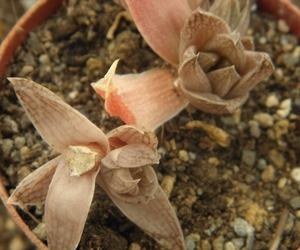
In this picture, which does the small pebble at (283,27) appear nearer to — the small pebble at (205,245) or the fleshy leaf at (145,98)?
the fleshy leaf at (145,98)

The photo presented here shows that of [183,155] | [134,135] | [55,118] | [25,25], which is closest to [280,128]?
[183,155]

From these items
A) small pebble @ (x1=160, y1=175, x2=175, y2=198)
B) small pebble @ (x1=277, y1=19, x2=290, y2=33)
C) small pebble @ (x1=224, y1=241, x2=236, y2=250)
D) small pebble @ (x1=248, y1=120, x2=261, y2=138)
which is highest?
small pebble @ (x1=277, y1=19, x2=290, y2=33)

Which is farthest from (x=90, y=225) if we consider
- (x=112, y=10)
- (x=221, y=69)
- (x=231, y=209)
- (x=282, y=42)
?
(x=282, y=42)

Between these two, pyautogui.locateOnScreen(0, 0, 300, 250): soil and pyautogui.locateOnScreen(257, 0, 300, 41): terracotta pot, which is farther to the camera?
pyautogui.locateOnScreen(257, 0, 300, 41): terracotta pot

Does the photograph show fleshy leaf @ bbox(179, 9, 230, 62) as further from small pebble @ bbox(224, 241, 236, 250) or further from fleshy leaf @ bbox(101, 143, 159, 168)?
small pebble @ bbox(224, 241, 236, 250)

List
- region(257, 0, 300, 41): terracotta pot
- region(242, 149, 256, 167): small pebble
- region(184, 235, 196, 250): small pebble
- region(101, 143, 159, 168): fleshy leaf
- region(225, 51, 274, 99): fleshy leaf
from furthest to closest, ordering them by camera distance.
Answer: region(257, 0, 300, 41): terracotta pot, region(242, 149, 256, 167): small pebble, region(184, 235, 196, 250): small pebble, region(225, 51, 274, 99): fleshy leaf, region(101, 143, 159, 168): fleshy leaf

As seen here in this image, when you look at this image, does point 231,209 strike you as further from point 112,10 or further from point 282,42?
point 112,10

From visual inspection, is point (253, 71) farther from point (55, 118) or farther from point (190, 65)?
point (55, 118)

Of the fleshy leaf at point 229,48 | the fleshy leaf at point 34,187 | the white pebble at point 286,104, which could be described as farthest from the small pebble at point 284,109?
the fleshy leaf at point 34,187

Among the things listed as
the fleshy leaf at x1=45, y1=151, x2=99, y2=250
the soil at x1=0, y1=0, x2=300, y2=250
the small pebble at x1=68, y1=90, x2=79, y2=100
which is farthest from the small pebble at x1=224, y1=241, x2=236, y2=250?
the small pebble at x1=68, y1=90, x2=79, y2=100
